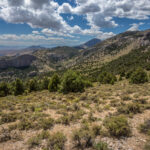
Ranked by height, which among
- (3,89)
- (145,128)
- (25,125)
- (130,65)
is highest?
(130,65)

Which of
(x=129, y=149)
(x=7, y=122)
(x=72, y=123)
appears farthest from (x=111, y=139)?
(x=7, y=122)

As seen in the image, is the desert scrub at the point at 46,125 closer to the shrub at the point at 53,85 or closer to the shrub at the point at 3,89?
the shrub at the point at 53,85

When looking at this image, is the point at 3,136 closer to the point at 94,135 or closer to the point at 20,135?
the point at 20,135

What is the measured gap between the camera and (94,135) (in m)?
5.93

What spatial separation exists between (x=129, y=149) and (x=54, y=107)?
8.13 meters

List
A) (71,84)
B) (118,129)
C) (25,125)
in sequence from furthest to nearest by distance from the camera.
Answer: (71,84), (25,125), (118,129)

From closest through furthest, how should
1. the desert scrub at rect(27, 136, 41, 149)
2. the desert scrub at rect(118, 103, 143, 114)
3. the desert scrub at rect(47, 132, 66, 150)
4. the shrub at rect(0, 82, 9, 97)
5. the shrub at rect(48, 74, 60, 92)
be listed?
the desert scrub at rect(47, 132, 66, 150)
the desert scrub at rect(27, 136, 41, 149)
the desert scrub at rect(118, 103, 143, 114)
the shrub at rect(48, 74, 60, 92)
the shrub at rect(0, 82, 9, 97)

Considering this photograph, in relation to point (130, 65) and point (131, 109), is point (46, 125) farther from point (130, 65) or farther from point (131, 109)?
point (130, 65)

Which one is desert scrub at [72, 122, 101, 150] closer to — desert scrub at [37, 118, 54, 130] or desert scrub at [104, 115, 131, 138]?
desert scrub at [104, 115, 131, 138]

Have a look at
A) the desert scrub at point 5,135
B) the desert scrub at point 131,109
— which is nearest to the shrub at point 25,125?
the desert scrub at point 5,135

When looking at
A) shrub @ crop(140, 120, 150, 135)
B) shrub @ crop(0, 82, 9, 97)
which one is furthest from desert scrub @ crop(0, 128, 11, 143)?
shrub @ crop(0, 82, 9, 97)

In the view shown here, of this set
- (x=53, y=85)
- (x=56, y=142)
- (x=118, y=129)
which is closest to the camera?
(x=56, y=142)

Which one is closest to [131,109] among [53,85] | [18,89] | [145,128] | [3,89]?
[145,128]

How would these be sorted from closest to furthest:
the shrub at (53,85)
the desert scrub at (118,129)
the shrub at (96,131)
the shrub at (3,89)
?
the desert scrub at (118,129)
the shrub at (96,131)
the shrub at (53,85)
the shrub at (3,89)
